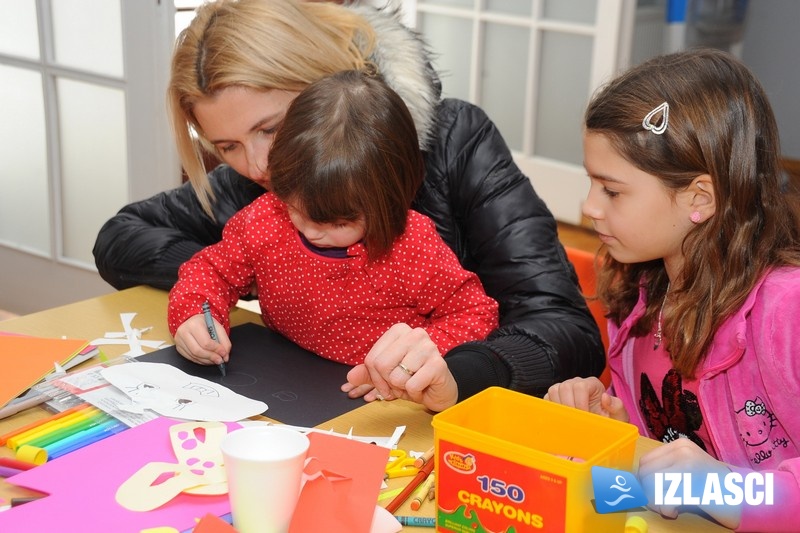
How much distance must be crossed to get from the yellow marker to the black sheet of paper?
0.64 ft

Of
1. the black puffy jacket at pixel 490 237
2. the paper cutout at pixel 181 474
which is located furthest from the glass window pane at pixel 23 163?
the paper cutout at pixel 181 474

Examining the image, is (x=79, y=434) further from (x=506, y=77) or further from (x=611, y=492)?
(x=506, y=77)

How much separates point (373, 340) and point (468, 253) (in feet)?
0.72

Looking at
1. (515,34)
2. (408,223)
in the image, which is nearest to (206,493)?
(408,223)

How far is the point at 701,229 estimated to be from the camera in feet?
4.14

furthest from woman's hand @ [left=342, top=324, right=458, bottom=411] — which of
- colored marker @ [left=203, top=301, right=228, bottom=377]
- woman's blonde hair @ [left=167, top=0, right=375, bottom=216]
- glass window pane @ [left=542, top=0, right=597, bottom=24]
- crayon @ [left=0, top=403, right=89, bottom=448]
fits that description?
glass window pane @ [left=542, top=0, right=597, bottom=24]

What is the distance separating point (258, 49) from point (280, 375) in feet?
1.57

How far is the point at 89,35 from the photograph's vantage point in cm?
300

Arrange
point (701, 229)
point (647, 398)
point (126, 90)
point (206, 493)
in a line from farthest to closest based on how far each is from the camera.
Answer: point (126, 90) → point (647, 398) → point (701, 229) → point (206, 493)

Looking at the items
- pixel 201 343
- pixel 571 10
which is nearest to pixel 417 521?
pixel 201 343

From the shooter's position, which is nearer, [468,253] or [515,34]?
[468,253]

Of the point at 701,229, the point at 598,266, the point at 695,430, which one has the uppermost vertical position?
the point at 701,229

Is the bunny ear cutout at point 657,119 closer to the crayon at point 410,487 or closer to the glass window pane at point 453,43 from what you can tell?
the crayon at point 410,487

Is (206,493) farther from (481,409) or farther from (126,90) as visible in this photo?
(126,90)
